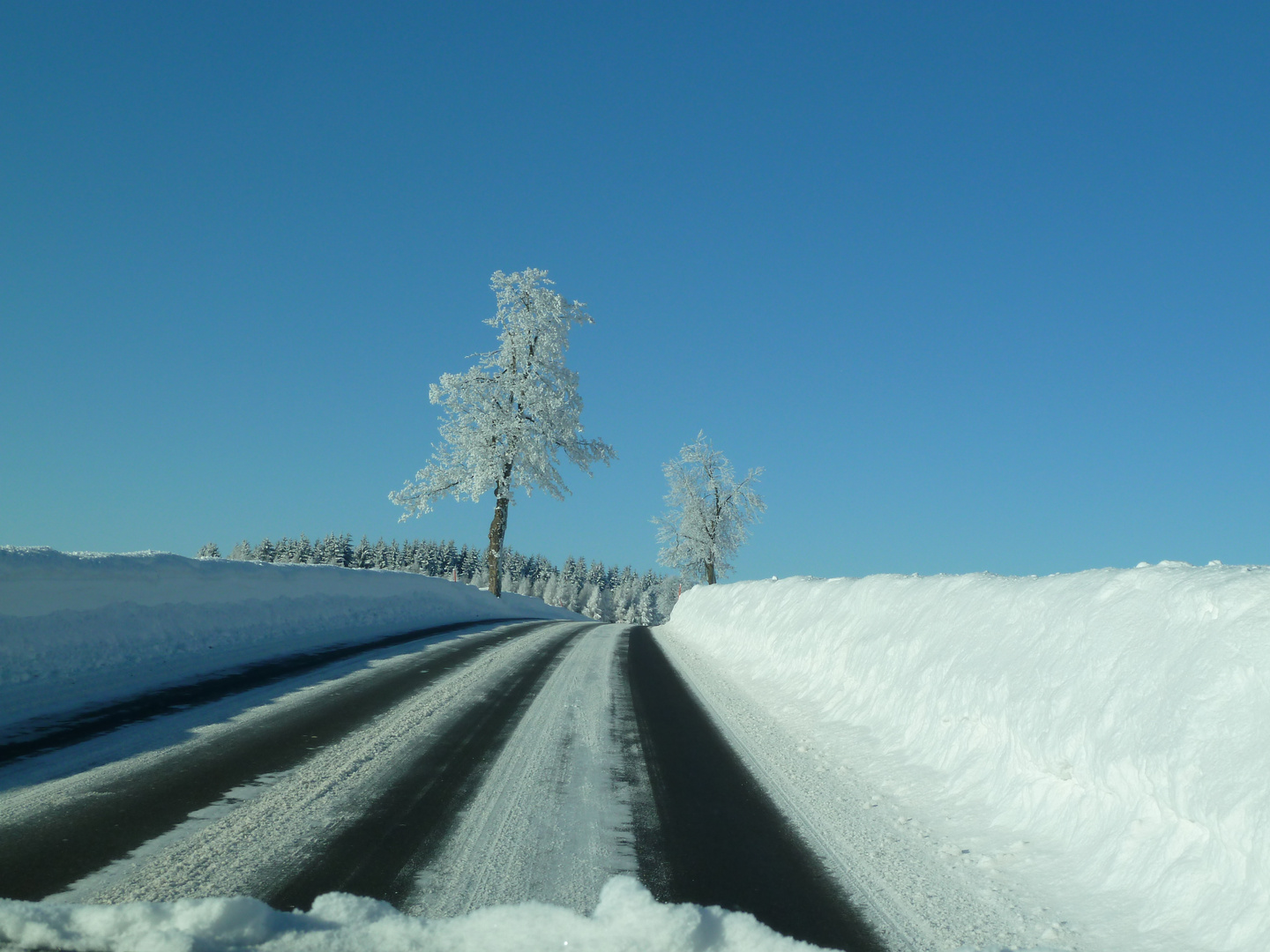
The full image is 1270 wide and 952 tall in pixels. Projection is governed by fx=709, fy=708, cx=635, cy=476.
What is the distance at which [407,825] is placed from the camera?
4.42 metres

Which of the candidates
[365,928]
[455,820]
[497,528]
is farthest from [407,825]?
[497,528]

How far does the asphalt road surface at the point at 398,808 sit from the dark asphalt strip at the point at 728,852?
2 centimetres

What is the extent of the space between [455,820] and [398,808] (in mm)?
445

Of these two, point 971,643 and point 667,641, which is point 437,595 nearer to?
point 667,641

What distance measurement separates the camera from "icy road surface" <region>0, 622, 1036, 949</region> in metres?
3.55

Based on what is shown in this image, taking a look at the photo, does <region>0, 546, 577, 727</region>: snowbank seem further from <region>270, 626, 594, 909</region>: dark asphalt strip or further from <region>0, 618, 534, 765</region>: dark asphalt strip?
<region>270, 626, 594, 909</region>: dark asphalt strip

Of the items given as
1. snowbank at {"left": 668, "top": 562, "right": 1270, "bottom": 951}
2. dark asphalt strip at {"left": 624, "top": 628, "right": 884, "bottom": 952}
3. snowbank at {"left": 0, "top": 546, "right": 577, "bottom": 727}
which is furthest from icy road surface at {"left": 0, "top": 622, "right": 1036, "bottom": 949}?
snowbank at {"left": 0, "top": 546, "right": 577, "bottom": 727}

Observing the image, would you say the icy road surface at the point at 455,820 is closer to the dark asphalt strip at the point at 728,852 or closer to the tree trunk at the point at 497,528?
the dark asphalt strip at the point at 728,852

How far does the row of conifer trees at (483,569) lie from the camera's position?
113188 millimetres

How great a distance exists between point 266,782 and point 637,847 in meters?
2.80

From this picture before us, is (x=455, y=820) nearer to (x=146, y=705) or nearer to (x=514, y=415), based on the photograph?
(x=146, y=705)

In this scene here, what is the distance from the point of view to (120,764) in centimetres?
538

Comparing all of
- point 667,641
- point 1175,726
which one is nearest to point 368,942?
point 1175,726

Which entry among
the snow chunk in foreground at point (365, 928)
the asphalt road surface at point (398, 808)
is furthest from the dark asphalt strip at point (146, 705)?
the snow chunk in foreground at point (365, 928)
